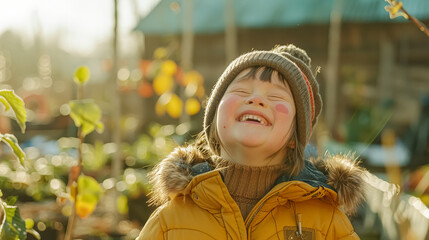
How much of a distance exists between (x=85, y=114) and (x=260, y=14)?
10.3 metres

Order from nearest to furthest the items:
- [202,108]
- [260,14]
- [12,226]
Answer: [12,226], [202,108], [260,14]

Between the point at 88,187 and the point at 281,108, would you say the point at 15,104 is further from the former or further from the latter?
the point at 88,187

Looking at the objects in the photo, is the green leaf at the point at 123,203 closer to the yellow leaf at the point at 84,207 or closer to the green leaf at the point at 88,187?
the yellow leaf at the point at 84,207

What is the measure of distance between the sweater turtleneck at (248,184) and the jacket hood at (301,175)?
2.1 inches

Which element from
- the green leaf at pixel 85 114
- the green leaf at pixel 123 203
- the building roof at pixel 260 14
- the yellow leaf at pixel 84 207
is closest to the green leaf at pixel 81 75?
the green leaf at pixel 85 114

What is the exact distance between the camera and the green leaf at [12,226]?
1.61 meters

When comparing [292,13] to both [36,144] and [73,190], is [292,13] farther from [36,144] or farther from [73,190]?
[73,190]

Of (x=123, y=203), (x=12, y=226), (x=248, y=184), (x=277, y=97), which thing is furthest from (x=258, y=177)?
(x=123, y=203)

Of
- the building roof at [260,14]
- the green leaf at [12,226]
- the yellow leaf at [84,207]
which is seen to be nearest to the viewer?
the green leaf at [12,226]

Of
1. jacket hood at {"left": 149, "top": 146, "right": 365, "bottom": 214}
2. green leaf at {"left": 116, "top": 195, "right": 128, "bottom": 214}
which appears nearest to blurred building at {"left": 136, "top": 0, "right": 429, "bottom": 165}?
green leaf at {"left": 116, "top": 195, "right": 128, "bottom": 214}

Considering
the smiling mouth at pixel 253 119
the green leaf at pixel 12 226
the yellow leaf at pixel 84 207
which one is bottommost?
the yellow leaf at pixel 84 207

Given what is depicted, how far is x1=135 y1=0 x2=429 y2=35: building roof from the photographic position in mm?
10461

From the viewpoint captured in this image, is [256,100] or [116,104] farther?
[116,104]

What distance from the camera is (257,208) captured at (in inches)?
67.1
